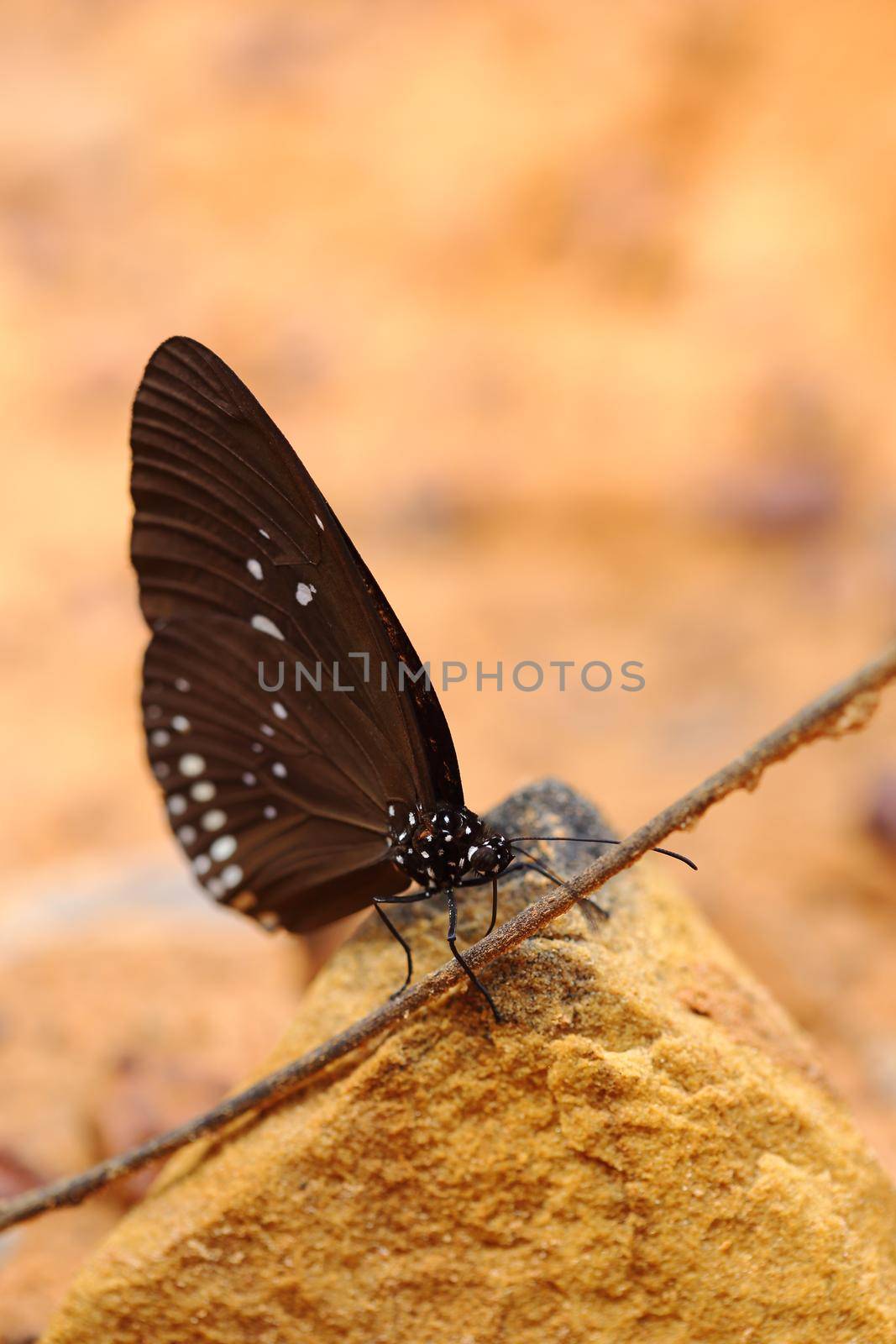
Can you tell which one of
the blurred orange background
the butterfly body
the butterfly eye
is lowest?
the butterfly eye

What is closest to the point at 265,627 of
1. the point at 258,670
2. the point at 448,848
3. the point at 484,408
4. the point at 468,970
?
the point at 258,670

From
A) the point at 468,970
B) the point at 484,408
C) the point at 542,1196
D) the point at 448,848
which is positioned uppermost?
the point at 484,408

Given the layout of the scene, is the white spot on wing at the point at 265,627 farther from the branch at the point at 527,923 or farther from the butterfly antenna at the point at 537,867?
the branch at the point at 527,923

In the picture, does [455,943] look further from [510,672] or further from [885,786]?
[510,672]

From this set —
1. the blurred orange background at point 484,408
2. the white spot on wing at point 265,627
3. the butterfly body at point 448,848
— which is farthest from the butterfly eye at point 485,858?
the blurred orange background at point 484,408

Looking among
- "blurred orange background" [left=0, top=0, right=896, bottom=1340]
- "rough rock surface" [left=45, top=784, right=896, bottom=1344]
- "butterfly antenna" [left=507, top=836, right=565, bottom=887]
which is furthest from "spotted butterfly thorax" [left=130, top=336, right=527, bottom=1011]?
"blurred orange background" [left=0, top=0, right=896, bottom=1340]

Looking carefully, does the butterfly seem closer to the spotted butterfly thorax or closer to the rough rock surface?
the spotted butterfly thorax

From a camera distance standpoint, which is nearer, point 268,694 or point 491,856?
point 491,856

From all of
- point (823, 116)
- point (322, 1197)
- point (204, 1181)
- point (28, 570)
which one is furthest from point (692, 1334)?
point (823, 116)

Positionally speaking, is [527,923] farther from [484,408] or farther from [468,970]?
[484,408]
